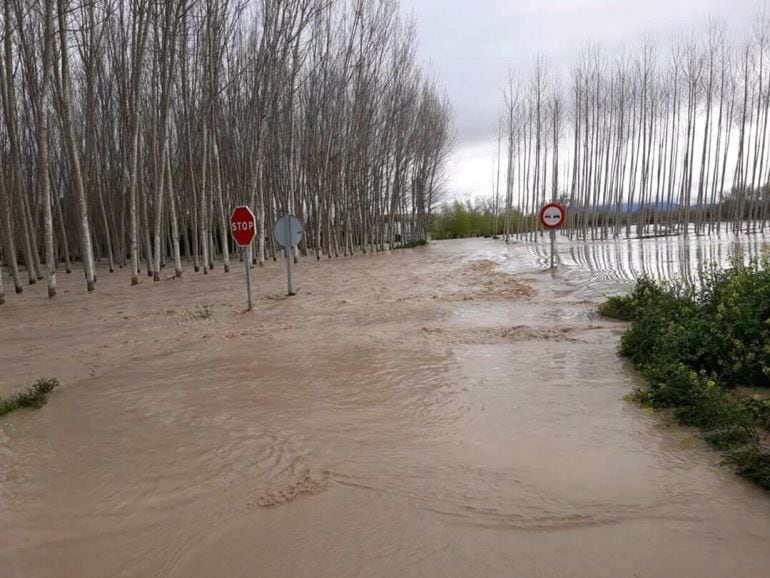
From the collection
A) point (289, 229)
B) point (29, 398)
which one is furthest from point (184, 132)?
point (29, 398)

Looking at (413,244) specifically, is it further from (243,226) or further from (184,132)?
(243,226)

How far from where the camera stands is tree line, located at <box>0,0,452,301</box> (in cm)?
1590

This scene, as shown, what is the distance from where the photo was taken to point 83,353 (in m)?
7.85

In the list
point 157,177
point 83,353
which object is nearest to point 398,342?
point 83,353

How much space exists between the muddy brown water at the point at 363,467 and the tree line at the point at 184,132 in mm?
9593

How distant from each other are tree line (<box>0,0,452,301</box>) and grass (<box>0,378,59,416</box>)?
8567 mm

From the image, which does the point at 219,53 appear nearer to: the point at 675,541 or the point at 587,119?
the point at 675,541

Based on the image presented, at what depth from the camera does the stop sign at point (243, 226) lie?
34.3 ft

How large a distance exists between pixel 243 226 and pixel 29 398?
18.0 feet

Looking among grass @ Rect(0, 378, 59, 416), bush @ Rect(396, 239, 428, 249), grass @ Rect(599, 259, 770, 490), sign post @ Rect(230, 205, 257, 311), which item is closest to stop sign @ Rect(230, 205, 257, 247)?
sign post @ Rect(230, 205, 257, 311)

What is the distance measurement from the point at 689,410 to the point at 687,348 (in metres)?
1.28

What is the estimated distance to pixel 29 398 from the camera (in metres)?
5.55

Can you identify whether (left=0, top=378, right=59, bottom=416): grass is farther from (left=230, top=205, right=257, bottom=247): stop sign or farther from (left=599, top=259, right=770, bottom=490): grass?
(left=599, top=259, right=770, bottom=490): grass

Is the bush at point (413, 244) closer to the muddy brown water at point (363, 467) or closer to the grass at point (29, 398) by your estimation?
the muddy brown water at point (363, 467)
